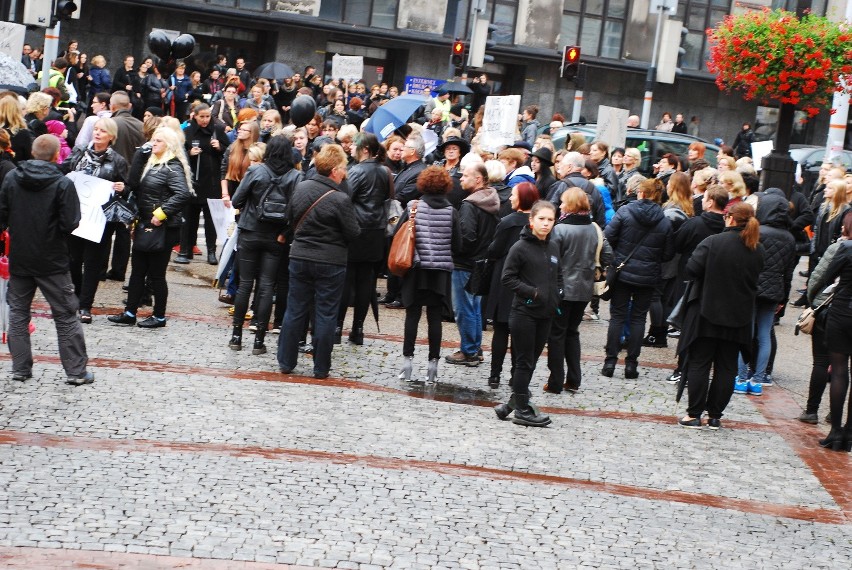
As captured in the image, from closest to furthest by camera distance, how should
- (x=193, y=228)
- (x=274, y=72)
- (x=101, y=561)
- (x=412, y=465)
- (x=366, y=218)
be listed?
(x=101, y=561) < (x=412, y=465) < (x=366, y=218) < (x=193, y=228) < (x=274, y=72)

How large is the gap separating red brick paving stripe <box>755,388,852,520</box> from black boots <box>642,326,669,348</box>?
69.5 inches

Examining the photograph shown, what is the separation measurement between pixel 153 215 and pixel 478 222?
3039mm

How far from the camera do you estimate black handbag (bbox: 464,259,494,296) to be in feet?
39.9

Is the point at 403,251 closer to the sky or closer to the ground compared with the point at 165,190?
closer to the ground

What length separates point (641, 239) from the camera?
12.9 metres

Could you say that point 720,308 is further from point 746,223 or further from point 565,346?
point 565,346

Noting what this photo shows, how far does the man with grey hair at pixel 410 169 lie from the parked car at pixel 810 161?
46.7 feet

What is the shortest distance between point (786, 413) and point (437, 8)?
98.4ft

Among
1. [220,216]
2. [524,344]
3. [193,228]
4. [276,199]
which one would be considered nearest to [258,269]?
[276,199]

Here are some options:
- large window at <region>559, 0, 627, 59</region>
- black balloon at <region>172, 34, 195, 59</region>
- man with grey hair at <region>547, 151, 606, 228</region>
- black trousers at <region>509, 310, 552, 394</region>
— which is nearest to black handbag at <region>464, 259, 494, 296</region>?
man with grey hair at <region>547, 151, 606, 228</region>

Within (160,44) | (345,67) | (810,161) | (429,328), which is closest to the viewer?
(429,328)

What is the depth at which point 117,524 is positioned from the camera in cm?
732

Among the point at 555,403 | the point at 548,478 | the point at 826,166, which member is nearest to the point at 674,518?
the point at 548,478

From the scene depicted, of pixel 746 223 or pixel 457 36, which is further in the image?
pixel 457 36
